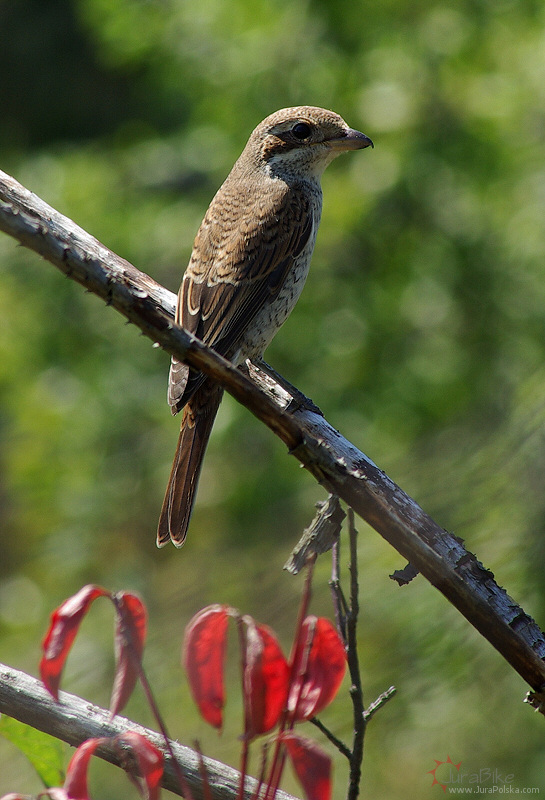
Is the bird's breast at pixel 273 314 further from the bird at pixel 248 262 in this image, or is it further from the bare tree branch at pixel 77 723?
the bare tree branch at pixel 77 723

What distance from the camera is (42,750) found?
133cm

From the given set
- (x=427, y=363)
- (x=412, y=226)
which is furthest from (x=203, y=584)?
(x=412, y=226)

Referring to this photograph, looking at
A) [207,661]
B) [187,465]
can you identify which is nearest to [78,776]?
[207,661]

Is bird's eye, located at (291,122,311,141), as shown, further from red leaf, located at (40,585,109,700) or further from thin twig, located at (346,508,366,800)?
red leaf, located at (40,585,109,700)

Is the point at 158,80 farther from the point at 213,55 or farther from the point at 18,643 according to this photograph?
the point at 18,643

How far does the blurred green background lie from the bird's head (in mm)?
623

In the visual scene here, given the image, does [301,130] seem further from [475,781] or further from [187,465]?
[475,781]

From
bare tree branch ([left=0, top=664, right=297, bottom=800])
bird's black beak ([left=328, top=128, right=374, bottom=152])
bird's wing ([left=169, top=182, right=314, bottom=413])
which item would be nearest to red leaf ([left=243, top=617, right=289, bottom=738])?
bare tree branch ([left=0, top=664, right=297, bottom=800])

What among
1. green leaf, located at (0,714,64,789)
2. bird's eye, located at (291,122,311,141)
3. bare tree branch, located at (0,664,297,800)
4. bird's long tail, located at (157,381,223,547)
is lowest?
green leaf, located at (0,714,64,789)

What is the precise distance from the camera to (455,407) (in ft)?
13.0

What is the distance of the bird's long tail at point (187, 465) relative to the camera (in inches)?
98.4

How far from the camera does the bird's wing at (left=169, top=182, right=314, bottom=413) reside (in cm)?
291

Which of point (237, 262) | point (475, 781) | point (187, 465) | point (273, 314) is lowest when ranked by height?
point (475, 781)

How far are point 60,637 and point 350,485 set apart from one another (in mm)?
541
